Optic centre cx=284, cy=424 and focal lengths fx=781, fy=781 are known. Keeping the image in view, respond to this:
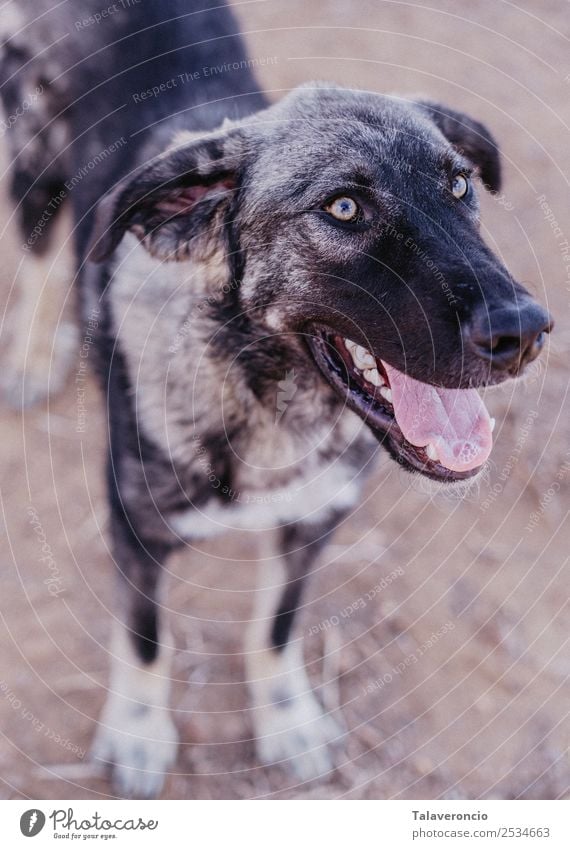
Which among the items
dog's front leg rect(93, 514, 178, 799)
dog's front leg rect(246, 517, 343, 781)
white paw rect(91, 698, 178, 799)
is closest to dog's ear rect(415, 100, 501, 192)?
dog's front leg rect(246, 517, 343, 781)

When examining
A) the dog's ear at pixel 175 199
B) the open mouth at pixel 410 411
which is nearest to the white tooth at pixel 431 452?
the open mouth at pixel 410 411

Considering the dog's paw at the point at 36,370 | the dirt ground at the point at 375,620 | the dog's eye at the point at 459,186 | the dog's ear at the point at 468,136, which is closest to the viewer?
the dog's eye at the point at 459,186

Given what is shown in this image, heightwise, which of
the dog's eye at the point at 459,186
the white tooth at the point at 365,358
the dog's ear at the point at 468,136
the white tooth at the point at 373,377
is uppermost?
the dog's ear at the point at 468,136

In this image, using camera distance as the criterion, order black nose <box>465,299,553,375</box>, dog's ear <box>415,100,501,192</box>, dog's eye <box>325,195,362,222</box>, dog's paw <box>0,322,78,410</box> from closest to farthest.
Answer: black nose <box>465,299,553,375</box> → dog's eye <box>325,195,362,222</box> → dog's ear <box>415,100,501,192</box> → dog's paw <box>0,322,78,410</box>

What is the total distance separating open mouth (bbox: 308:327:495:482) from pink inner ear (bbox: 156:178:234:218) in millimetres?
462

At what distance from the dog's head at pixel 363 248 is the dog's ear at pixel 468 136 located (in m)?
0.13

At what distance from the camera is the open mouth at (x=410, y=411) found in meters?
2.02

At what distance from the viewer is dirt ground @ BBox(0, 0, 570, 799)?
254 cm

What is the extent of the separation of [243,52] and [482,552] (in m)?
2.18

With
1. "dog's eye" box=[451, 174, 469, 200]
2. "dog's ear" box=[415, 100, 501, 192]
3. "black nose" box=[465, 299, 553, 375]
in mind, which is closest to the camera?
"black nose" box=[465, 299, 553, 375]

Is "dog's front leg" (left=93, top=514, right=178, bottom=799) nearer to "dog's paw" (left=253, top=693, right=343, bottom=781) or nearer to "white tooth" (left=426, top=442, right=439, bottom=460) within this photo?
"dog's paw" (left=253, top=693, right=343, bottom=781)

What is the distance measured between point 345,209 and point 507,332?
0.52 meters

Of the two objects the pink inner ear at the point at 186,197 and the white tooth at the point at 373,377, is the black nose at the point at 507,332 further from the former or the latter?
the pink inner ear at the point at 186,197
